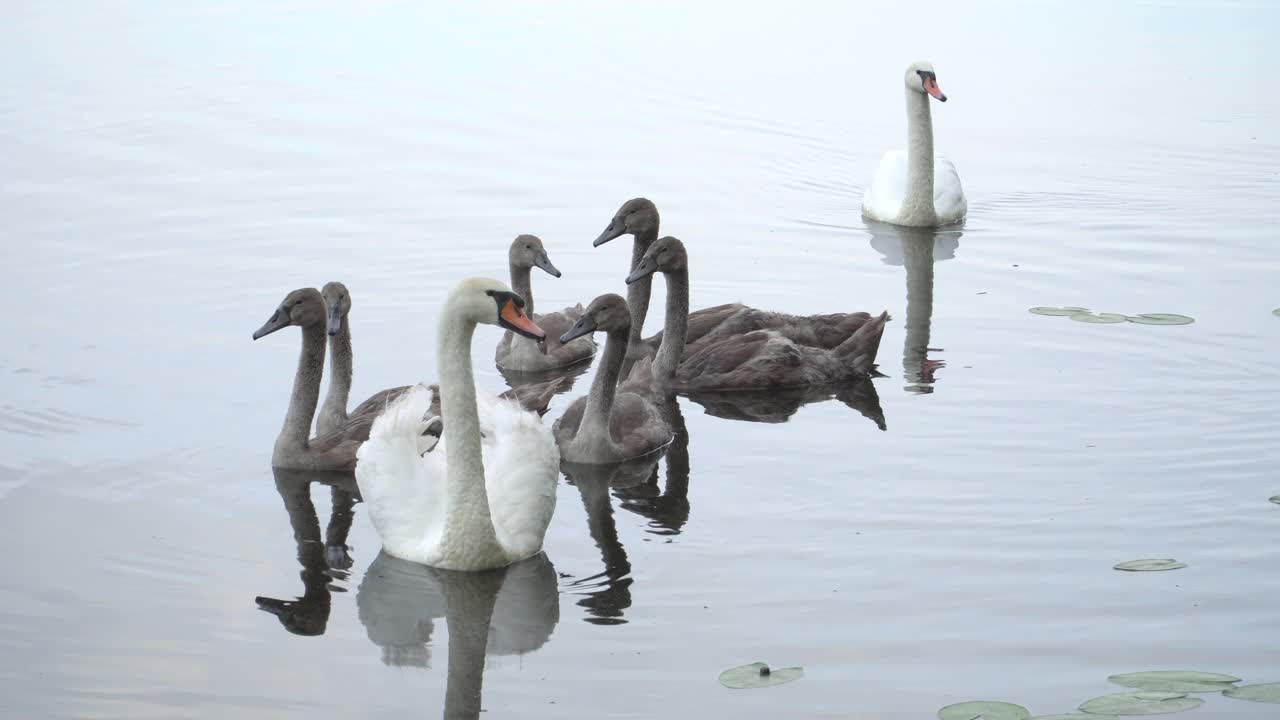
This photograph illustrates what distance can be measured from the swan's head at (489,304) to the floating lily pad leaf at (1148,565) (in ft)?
9.90

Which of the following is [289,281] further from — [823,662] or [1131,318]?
[823,662]

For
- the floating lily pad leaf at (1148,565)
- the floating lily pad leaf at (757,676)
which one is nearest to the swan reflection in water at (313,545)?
the floating lily pad leaf at (757,676)

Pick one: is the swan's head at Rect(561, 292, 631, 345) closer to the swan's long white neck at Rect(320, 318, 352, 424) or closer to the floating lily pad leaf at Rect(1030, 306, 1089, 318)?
the swan's long white neck at Rect(320, 318, 352, 424)

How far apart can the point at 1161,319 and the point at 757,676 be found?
280 inches

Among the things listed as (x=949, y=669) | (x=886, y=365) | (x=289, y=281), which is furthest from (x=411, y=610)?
(x=289, y=281)

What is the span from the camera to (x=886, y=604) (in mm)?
8000

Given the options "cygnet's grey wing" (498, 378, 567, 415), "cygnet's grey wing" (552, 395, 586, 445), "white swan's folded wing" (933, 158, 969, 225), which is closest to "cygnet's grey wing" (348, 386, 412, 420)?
→ "cygnet's grey wing" (498, 378, 567, 415)

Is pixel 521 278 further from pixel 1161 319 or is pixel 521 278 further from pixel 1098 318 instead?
pixel 1161 319

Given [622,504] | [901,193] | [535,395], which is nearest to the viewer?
[622,504]

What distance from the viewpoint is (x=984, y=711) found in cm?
686

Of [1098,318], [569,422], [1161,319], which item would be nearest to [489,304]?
[569,422]

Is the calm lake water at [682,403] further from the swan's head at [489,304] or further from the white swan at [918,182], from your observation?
the swan's head at [489,304]

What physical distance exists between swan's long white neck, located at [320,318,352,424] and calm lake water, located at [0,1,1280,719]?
1.57 feet

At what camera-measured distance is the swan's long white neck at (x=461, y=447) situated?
8242 millimetres
